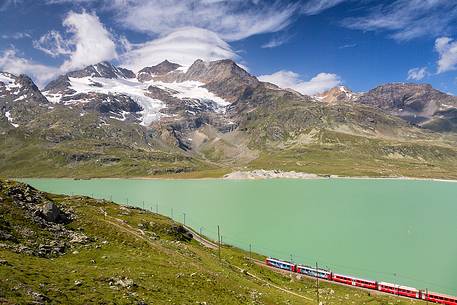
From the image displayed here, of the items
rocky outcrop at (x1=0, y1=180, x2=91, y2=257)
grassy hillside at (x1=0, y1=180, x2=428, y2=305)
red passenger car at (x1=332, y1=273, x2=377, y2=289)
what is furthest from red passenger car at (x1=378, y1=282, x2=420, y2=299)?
rocky outcrop at (x1=0, y1=180, x2=91, y2=257)

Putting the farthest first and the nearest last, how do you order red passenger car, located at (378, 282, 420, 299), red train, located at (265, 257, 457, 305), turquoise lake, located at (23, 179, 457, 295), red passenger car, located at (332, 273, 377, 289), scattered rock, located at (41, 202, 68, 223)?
turquoise lake, located at (23, 179, 457, 295) < red passenger car, located at (332, 273, 377, 289) < red passenger car, located at (378, 282, 420, 299) < red train, located at (265, 257, 457, 305) < scattered rock, located at (41, 202, 68, 223)

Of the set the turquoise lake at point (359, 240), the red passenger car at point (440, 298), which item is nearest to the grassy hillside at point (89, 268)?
the red passenger car at point (440, 298)

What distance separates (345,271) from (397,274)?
1353 cm

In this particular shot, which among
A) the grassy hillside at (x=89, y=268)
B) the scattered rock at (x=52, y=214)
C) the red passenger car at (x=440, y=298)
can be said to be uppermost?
the scattered rock at (x=52, y=214)

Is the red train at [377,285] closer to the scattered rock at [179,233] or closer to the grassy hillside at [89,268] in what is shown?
the grassy hillside at [89,268]

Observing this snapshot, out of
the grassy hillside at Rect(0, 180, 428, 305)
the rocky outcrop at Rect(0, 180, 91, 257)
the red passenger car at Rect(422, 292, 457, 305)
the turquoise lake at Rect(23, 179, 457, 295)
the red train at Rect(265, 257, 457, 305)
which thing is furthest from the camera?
the turquoise lake at Rect(23, 179, 457, 295)

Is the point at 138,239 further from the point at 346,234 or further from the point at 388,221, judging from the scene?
the point at 388,221

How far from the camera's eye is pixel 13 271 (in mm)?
31781

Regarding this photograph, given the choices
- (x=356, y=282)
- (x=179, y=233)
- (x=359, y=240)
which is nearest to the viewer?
(x=356, y=282)

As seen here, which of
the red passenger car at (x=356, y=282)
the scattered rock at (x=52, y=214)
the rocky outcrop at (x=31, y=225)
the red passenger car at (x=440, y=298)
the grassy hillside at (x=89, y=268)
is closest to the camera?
the grassy hillside at (x=89, y=268)

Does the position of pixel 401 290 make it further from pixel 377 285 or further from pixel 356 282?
pixel 356 282

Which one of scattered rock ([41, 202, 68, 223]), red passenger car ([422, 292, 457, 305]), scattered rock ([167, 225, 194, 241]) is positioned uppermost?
scattered rock ([41, 202, 68, 223])

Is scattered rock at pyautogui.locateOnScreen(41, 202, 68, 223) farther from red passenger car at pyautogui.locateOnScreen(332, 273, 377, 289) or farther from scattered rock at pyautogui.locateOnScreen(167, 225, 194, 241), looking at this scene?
red passenger car at pyautogui.locateOnScreen(332, 273, 377, 289)

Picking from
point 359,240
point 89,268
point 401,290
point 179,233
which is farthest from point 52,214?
point 359,240
